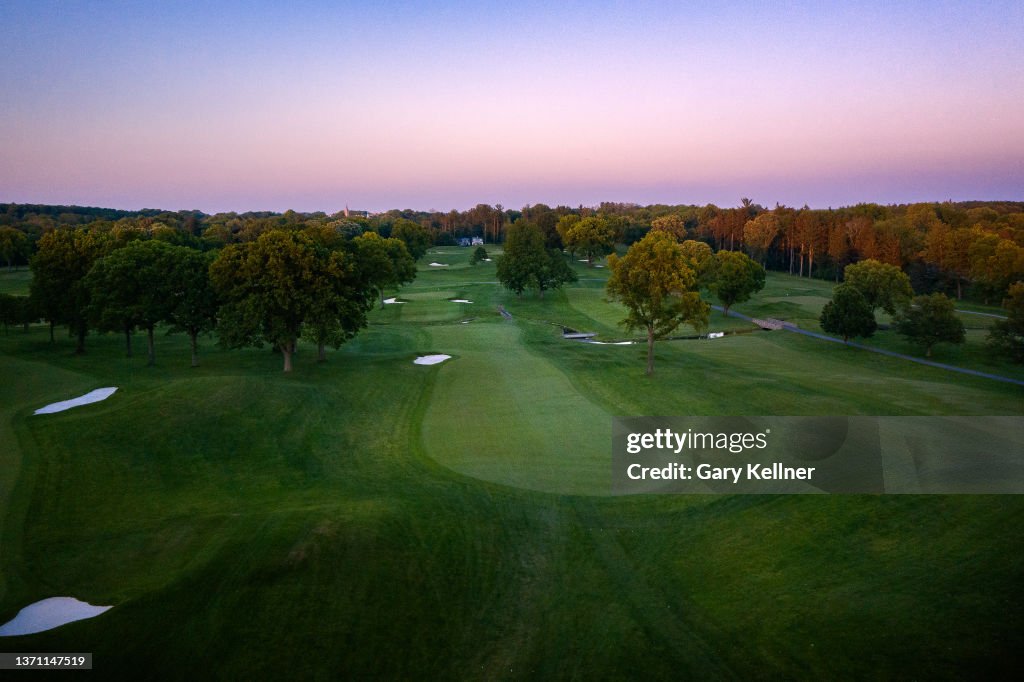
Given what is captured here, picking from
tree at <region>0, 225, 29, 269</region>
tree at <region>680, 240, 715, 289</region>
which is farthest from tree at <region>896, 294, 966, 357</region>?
tree at <region>0, 225, 29, 269</region>

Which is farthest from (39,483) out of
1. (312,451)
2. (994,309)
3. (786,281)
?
(786,281)

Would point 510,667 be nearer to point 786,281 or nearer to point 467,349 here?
point 467,349

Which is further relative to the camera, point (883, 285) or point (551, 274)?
point (551, 274)

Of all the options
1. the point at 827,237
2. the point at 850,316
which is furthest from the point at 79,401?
the point at 827,237

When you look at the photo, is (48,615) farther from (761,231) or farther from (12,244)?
(761,231)

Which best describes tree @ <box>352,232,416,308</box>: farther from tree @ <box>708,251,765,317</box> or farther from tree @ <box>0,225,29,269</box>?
tree @ <box>0,225,29,269</box>

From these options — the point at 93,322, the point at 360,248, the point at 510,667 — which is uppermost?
the point at 360,248
